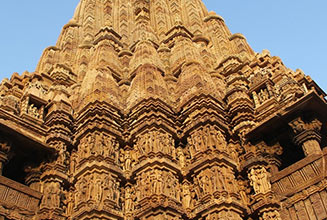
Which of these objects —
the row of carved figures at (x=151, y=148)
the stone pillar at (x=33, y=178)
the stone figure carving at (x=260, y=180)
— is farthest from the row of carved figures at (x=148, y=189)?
the row of carved figures at (x=151, y=148)

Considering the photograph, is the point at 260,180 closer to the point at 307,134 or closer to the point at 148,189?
the point at 307,134

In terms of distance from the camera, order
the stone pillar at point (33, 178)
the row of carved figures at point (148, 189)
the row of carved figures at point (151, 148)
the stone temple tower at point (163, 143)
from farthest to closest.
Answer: the row of carved figures at point (151, 148), the stone pillar at point (33, 178), the row of carved figures at point (148, 189), the stone temple tower at point (163, 143)

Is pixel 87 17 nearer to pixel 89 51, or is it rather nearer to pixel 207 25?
pixel 89 51

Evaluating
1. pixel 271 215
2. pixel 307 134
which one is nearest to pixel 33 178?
pixel 271 215

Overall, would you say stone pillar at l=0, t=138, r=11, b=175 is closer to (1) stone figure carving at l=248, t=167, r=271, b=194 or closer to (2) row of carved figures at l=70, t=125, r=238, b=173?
(2) row of carved figures at l=70, t=125, r=238, b=173

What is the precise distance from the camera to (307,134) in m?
13.3

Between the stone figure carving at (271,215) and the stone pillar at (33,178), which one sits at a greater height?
the stone pillar at (33,178)

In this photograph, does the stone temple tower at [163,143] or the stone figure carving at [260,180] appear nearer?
the stone temple tower at [163,143]

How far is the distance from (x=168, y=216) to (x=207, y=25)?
17.5m

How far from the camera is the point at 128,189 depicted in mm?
13930

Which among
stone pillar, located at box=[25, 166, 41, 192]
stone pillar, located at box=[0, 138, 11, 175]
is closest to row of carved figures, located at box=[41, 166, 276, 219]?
stone pillar, located at box=[25, 166, 41, 192]

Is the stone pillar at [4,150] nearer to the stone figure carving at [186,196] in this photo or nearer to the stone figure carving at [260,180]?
the stone figure carving at [186,196]

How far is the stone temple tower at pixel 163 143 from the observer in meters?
12.5

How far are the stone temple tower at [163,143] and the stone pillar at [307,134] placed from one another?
0.12 feet
